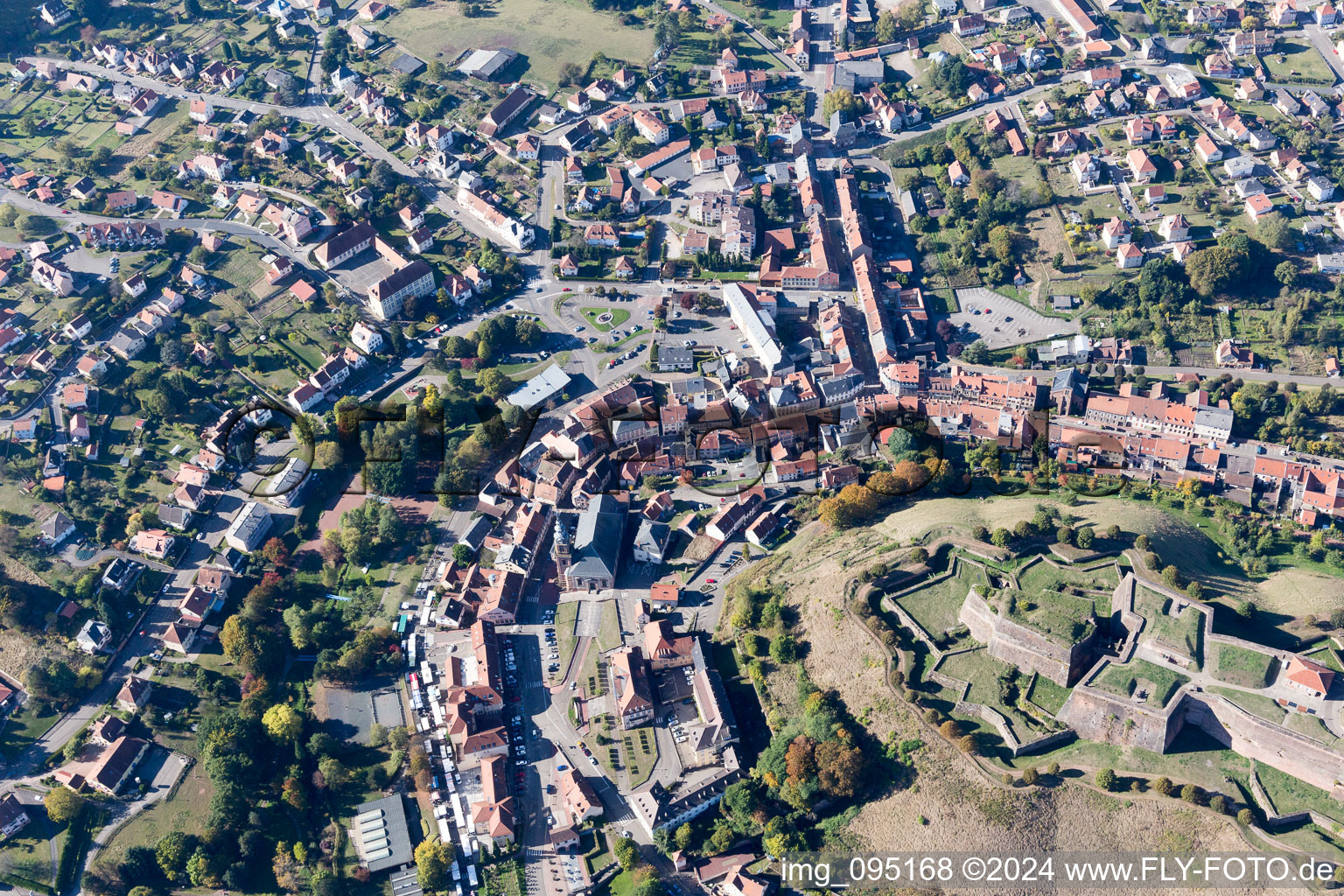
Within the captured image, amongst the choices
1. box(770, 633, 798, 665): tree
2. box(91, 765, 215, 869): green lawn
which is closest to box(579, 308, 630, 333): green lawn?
box(770, 633, 798, 665): tree

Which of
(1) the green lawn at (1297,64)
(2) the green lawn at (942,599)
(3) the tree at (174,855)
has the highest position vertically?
(1) the green lawn at (1297,64)

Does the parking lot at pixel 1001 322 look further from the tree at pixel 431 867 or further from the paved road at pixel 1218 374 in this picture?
the tree at pixel 431 867

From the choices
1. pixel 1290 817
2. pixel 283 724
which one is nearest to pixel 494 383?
pixel 283 724

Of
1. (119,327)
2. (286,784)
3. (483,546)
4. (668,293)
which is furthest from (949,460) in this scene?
(119,327)

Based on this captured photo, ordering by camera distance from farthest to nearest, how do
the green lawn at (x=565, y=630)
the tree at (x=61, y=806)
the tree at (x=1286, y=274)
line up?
the tree at (x=1286, y=274)
the green lawn at (x=565, y=630)
the tree at (x=61, y=806)

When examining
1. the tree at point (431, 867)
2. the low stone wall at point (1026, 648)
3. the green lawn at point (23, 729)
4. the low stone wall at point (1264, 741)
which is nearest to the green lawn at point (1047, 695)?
the low stone wall at point (1026, 648)

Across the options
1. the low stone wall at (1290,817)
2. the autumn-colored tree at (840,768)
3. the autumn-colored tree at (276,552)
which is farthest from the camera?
the autumn-colored tree at (276,552)

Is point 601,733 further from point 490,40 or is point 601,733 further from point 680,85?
point 490,40
